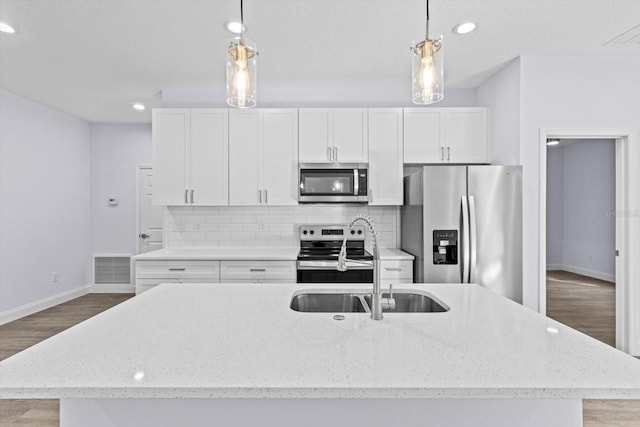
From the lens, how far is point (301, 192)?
3.52 meters

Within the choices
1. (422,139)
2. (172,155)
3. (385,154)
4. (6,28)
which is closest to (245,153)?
(172,155)

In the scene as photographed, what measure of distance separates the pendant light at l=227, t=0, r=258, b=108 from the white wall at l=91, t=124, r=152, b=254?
4522 millimetres

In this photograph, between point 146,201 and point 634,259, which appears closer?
point 634,259

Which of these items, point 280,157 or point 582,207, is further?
point 582,207

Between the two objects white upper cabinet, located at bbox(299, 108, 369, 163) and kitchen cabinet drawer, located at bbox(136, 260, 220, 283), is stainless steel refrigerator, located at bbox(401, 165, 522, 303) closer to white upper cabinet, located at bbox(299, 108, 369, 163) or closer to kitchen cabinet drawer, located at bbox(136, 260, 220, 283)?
white upper cabinet, located at bbox(299, 108, 369, 163)

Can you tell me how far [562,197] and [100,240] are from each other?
9.04 metres

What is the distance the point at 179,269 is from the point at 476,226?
273cm

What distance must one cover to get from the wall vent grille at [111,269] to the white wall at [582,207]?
8072mm

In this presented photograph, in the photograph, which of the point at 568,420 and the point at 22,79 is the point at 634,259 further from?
the point at 22,79

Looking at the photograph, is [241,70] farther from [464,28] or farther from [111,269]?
[111,269]

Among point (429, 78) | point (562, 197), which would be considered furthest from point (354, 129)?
point (562, 197)

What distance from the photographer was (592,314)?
4363 millimetres

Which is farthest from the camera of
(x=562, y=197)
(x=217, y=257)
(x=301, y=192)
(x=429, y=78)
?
(x=562, y=197)

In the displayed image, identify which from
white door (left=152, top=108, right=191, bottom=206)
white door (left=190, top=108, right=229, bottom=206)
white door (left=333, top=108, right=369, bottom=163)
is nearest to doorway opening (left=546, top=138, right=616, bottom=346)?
white door (left=333, top=108, right=369, bottom=163)
